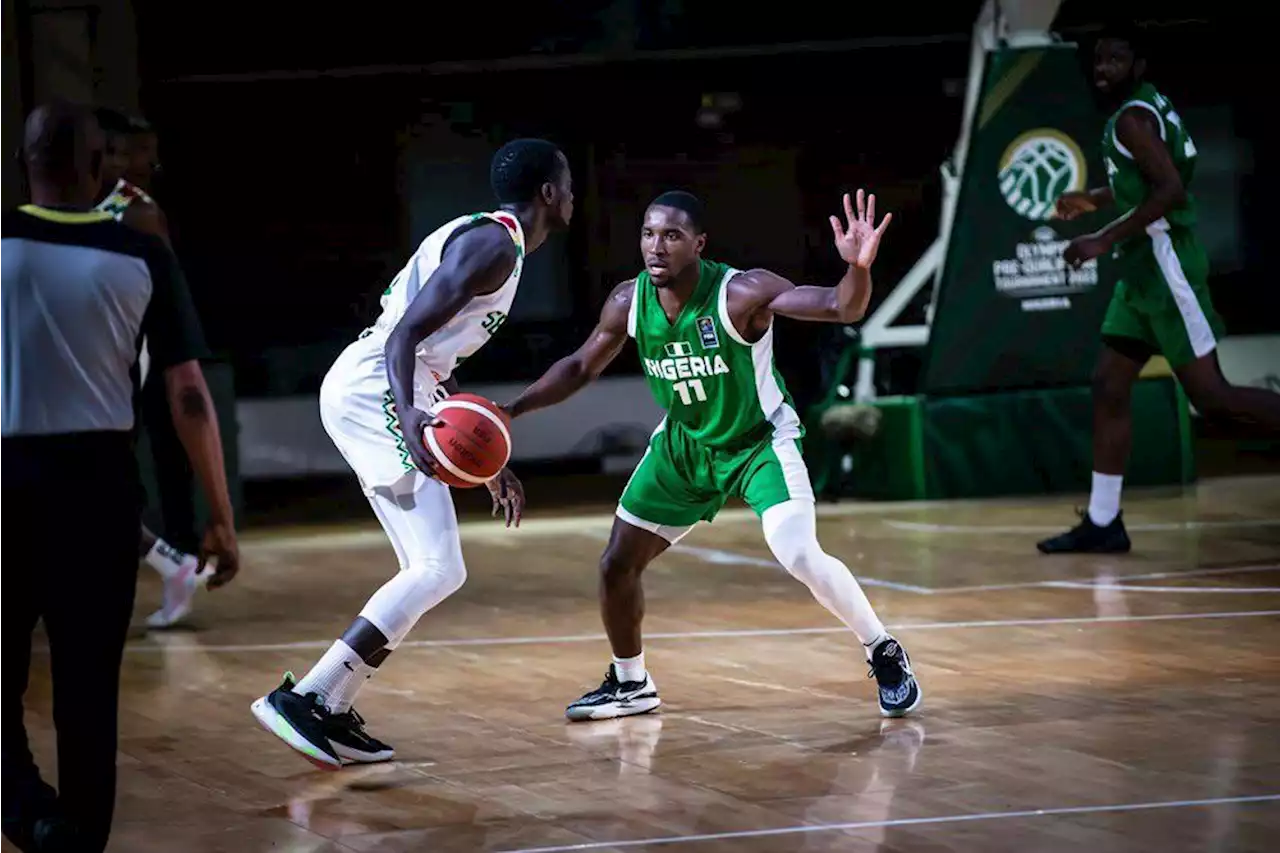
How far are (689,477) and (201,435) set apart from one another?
6.95 feet

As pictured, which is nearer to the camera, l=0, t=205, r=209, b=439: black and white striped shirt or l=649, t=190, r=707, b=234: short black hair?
l=0, t=205, r=209, b=439: black and white striped shirt

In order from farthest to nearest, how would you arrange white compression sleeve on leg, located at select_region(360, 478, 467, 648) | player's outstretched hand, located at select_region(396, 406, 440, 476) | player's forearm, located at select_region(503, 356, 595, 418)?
player's forearm, located at select_region(503, 356, 595, 418), white compression sleeve on leg, located at select_region(360, 478, 467, 648), player's outstretched hand, located at select_region(396, 406, 440, 476)

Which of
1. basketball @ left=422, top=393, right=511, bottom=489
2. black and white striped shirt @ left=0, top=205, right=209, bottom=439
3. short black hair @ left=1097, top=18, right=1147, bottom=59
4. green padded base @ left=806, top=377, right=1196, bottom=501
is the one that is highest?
short black hair @ left=1097, top=18, right=1147, bottom=59

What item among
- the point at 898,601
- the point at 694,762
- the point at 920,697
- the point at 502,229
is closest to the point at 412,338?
the point at 502,229

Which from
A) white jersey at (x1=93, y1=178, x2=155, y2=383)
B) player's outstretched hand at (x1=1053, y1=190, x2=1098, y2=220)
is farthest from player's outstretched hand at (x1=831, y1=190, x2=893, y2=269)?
white jersey at (x1=93, y1=178, x2=155, y2=383)

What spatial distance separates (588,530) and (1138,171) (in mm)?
3807

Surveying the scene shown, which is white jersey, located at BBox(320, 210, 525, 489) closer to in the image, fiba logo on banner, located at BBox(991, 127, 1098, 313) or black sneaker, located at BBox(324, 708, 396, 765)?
black sneaker, located at BBox(324, 708, 396, 765)

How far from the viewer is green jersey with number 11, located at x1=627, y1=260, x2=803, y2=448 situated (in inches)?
255

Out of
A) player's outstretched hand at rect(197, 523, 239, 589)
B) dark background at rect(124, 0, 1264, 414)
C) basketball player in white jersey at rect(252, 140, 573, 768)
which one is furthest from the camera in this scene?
dark background at rect(124, 0, 1264, 414)

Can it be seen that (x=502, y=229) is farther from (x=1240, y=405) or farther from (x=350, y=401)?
(x=1240, y=405)

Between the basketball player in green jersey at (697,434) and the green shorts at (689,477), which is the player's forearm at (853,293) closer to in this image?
the basketball player in green jersey at (697,434)

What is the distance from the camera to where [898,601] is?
870 centimetres

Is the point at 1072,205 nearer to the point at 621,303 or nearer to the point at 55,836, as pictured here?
the point at 621,303

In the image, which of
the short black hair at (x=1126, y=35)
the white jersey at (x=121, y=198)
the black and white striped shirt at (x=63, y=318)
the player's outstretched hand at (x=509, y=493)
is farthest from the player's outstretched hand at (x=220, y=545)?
the short black hair at (x=1126, y=35)
